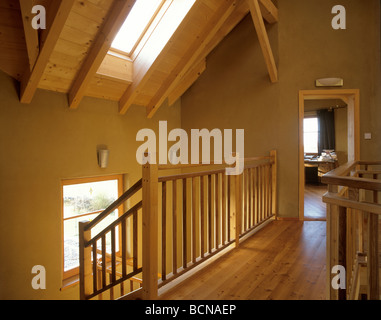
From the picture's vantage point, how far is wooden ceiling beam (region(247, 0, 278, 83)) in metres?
3.55

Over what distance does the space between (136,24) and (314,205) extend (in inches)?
181

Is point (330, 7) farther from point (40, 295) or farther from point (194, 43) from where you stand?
point (40, 295)

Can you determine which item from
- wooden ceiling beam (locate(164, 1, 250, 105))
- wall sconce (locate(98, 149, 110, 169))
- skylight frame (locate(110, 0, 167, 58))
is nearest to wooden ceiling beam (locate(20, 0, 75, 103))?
skylight frame (locate(110, 0, 167, 58))

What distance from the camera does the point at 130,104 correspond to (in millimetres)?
4359

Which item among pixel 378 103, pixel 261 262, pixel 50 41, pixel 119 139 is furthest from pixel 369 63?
pixel 50 41

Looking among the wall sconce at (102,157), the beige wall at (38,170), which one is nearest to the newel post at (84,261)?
the beige wall at (38,170)

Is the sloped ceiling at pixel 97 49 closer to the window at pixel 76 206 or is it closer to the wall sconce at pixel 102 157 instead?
the wall sconce at pixel 102 157

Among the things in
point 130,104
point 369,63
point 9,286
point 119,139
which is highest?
point 369,63

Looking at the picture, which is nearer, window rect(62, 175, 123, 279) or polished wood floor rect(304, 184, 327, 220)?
window rect(62, 175, 123, 279)

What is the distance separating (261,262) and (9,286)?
2.77 meters

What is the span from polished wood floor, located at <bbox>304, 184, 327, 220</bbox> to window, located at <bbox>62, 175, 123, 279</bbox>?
11.1 feet

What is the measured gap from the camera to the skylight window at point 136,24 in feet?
11.6

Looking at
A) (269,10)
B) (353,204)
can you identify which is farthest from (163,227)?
(269,10)

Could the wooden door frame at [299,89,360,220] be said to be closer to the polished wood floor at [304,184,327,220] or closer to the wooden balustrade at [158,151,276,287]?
the polished wood floor at [304,184,327,220]
